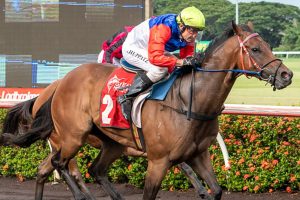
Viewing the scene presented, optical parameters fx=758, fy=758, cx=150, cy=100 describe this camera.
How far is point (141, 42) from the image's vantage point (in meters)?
5.55

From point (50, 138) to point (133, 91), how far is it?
1.32 metres

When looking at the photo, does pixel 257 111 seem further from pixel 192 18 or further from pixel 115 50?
pixel 192 18

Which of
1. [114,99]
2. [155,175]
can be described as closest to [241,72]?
[155,175]

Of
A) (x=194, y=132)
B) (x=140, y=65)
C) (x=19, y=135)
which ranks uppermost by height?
(x=140, y=65)

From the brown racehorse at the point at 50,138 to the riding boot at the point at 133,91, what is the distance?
0.93 meters

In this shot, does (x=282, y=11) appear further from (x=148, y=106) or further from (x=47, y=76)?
(x=148, y=106)

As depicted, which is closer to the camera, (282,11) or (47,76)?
(47,76)

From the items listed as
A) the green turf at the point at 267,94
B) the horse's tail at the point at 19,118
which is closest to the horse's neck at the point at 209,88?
the horse's tail at the point at 19,118

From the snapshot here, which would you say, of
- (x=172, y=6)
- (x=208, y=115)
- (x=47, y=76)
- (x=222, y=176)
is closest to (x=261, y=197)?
(x=222, y=176)

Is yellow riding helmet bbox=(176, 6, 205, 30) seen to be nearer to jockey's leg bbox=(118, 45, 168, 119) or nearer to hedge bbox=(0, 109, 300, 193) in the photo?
jockey's leg bbox=(118, 45, 168, 119)

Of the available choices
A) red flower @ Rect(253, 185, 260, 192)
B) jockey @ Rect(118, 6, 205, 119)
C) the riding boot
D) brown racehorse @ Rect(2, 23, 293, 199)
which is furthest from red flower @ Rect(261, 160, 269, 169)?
the riding boot

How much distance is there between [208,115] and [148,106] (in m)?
0.44

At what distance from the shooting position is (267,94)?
403 inches

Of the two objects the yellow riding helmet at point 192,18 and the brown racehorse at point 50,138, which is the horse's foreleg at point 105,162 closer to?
the brown racehorse at point 50,138
